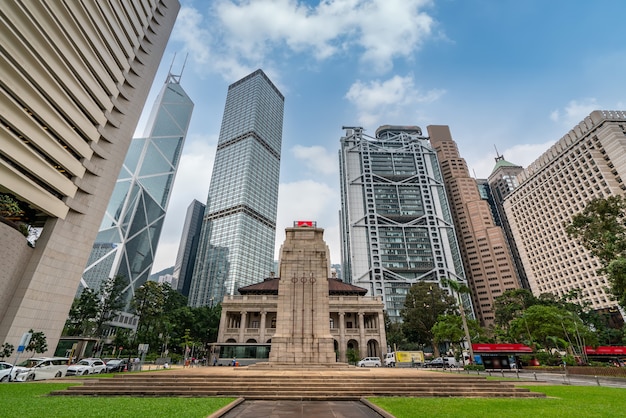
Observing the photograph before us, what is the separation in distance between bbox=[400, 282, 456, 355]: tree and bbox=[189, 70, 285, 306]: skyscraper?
8031 centimetres

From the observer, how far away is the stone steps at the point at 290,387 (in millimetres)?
14719

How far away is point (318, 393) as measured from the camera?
14.9 meters

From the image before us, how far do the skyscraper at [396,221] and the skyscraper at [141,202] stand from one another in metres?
84.2

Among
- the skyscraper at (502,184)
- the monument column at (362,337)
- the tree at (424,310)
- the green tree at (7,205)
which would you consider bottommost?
the monument column at (362,337)

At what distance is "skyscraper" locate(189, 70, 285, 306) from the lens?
447ft

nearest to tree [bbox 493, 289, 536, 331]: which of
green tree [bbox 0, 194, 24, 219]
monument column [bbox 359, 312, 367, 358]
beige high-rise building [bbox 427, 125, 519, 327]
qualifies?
monument column [bbox 359, 312, 367, 358]

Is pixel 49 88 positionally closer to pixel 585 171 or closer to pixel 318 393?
pixel 318 393

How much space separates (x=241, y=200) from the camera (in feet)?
497

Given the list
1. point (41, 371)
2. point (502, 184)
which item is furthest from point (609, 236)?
point (502, 184)

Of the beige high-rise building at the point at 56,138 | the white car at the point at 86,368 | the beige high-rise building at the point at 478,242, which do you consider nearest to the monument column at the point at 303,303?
the white car at the point at 86,368

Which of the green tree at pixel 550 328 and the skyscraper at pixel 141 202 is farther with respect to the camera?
the skyscraper at pixel 141 202

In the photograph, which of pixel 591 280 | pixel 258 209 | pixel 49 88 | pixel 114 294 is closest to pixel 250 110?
pixel 258 209

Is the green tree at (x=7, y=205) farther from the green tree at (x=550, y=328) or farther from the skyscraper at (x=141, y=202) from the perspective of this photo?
the skyscraper at (x=141, y=202)

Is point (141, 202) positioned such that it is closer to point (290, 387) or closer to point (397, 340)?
point (397, 340)
